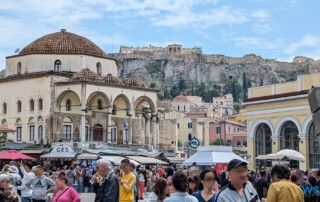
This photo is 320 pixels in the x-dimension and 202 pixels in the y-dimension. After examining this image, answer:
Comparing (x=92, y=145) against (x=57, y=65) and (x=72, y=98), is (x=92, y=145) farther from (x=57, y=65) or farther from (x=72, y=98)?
(x=57, y=65)

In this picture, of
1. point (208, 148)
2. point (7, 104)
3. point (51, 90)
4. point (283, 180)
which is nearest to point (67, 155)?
point (51, 90)

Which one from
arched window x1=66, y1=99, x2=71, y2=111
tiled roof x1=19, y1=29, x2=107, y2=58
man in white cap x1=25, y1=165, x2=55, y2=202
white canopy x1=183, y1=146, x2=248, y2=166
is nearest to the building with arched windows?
white canopy x1=183, y1=146, x2=248, y2=166

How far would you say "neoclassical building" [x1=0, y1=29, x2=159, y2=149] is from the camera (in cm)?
5944

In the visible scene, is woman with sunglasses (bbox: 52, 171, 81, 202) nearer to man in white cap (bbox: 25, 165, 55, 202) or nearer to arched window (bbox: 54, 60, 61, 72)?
man in white cap (bbox: 25, 165, 55, 202)

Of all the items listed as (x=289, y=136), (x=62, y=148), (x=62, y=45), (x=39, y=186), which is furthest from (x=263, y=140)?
(x=39, y=186)

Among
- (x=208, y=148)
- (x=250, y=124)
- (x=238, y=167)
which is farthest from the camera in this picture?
(x=250, y=124)

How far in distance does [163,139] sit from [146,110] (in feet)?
66.1

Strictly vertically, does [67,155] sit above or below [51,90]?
below

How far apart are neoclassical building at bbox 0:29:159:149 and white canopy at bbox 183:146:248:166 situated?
32.7 meters

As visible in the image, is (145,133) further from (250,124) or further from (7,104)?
(250,124)

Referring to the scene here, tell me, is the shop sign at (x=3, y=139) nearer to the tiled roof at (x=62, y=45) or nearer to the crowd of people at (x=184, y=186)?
the tiled roof at (x=62, y=45)

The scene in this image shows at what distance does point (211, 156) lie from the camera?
25703 millimetres

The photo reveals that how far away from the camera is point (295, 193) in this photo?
8.64 m

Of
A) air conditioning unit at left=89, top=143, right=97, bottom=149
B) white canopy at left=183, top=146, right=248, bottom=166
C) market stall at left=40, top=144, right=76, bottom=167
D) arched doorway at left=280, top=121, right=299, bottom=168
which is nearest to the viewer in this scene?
white canopy at left=183, top=146, right=248, bottom=166
